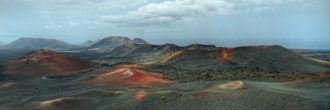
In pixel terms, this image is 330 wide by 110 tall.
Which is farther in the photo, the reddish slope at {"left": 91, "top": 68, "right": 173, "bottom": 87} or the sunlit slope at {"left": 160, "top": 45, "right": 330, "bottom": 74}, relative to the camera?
the sunlit slope at {"left": 160, "top": 45, "right": 330, "bottom": 74}

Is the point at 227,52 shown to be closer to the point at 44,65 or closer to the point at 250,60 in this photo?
the point at 250,60

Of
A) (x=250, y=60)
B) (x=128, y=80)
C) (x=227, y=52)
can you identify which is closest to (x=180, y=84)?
(x=128, y=80)

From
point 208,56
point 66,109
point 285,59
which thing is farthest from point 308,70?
point 66,109

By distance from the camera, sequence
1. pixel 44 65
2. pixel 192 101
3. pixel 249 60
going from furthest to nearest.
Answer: pixel 249 60, pixel 44 65, pixel 192 101

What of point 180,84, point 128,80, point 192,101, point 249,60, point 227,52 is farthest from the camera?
point 227,52

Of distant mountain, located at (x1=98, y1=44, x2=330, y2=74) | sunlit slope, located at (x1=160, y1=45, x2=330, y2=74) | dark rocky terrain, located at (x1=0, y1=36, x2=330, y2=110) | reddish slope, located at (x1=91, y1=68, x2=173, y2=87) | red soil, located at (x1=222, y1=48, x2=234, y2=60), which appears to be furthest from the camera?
red soil, located at (x1=222, y1=48, x2=234, y2=60)

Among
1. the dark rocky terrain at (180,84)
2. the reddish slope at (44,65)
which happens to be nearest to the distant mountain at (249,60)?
the dark rocky terrain at (180,84)

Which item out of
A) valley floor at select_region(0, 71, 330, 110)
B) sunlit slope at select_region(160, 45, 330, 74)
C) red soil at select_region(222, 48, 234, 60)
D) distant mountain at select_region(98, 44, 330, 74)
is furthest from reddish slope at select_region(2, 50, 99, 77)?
red soil at select_region(222, 48, 234, 60)

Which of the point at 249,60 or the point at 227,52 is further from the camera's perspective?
the point at 227,52

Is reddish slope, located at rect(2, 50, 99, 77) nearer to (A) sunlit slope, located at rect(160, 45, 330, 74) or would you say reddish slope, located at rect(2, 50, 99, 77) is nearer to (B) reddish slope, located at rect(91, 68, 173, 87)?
(B) reddish slope, located at rect(91, 68, 173, 87)

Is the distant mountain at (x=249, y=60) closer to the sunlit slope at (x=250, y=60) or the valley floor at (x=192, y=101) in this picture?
the sunlit slope at (x=250, y=60)
